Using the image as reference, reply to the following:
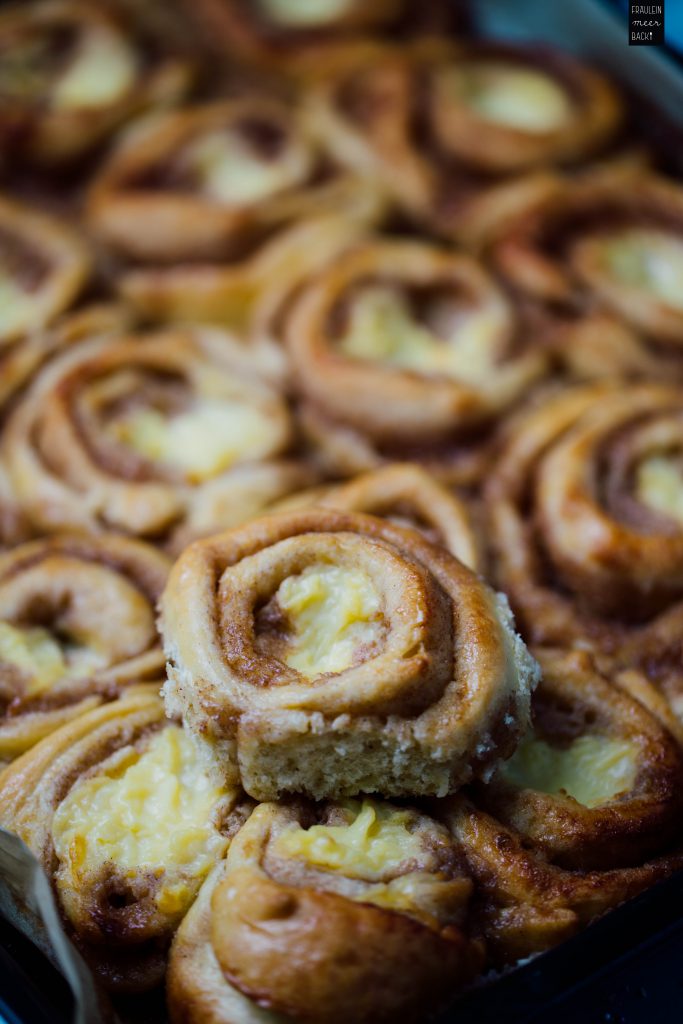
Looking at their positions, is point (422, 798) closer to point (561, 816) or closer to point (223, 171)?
point (561, 816)

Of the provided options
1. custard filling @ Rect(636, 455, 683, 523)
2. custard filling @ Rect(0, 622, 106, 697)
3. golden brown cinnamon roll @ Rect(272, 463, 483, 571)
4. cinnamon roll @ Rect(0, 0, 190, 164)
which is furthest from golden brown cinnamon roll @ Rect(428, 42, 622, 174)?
custard filling @ Rect(0, 622, 106, 697)

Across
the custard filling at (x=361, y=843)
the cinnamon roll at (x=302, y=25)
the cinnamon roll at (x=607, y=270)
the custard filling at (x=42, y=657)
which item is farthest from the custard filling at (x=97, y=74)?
the custard filling at (x=361, y=843)

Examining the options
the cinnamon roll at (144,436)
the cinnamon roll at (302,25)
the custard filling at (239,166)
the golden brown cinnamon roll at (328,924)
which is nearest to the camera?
the golden brown cinnamon roll at (328,924)

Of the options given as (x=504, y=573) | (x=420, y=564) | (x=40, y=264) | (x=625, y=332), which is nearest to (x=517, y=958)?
(x=420, y=564)

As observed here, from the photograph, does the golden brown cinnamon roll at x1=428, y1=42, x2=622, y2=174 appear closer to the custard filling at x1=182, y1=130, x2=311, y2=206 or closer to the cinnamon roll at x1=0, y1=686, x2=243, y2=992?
the custard filling at x1=182, y1=130, x2=311, y2=206

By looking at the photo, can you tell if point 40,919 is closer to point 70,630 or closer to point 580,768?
point 70,630

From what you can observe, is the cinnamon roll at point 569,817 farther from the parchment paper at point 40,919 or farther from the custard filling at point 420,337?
the custard filling at point 420,337

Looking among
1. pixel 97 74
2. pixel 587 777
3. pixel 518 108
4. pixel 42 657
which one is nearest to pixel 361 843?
pixel 587 777
